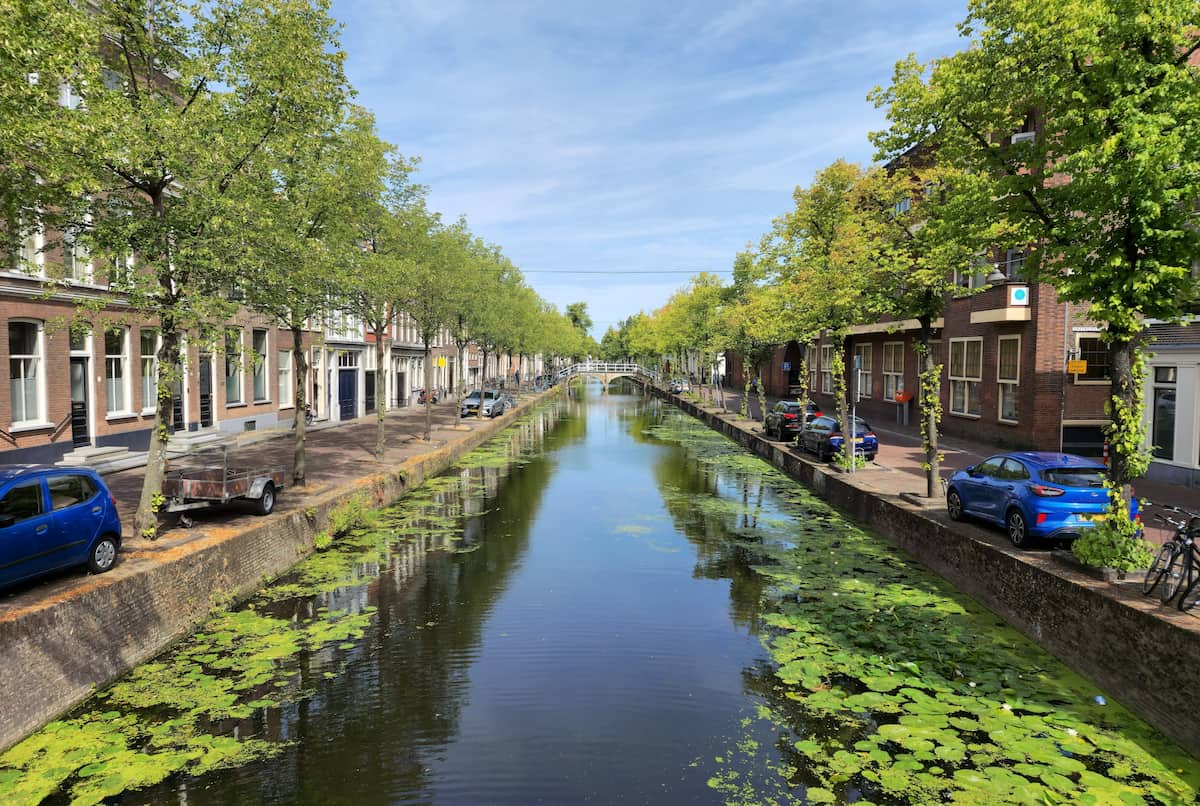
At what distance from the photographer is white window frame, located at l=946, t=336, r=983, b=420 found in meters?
27.1

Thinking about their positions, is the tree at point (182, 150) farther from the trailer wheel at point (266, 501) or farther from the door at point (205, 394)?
the door at point (205, 394)

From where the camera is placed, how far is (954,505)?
14047 mm

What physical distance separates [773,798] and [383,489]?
46.2 feet

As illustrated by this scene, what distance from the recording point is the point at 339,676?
8992 mm

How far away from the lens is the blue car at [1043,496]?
11.1 m

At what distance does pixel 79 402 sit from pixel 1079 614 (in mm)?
23015

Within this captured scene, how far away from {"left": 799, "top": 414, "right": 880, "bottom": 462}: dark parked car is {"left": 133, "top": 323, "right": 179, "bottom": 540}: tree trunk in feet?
62.7

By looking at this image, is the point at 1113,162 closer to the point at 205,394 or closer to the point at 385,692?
the point at 385,692

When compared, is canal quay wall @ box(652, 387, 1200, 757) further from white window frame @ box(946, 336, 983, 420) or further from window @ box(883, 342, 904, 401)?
window @ box(883, 342, 904, 401)

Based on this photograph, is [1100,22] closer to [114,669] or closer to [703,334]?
[114,669]

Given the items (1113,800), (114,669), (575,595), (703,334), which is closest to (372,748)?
(114,669)

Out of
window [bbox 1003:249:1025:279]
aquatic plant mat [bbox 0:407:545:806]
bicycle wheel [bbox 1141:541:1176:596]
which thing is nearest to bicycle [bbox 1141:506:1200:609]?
bicycle wheel [bbox 1141:541:1176:596]

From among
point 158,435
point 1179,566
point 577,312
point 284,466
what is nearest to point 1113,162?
point 1179,566

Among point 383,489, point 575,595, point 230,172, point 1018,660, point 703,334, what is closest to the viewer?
point 1018,660
